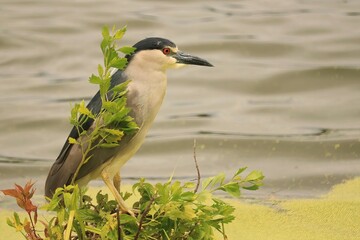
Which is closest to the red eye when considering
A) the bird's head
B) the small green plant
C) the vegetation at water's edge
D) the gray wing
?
the bird's head

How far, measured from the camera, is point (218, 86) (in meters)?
6.51

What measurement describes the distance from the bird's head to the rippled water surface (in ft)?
5.03

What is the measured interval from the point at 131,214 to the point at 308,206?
176 centimetres

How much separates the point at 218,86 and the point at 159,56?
3453mm

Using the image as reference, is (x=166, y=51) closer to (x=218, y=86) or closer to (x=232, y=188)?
(x=232, y=188)

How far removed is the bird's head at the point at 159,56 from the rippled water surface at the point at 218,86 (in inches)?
60.4

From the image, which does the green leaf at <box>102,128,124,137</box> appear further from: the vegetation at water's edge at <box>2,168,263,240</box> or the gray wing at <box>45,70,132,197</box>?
the gray wing at <box>45,70,132,197</box>

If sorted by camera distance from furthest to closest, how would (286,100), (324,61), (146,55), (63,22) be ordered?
(63,22) → (324,61) → (286,100) → (146,55)

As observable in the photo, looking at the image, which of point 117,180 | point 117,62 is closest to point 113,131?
point 117,62

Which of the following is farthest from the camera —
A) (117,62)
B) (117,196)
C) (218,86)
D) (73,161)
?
(218,86)

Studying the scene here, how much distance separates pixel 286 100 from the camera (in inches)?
240

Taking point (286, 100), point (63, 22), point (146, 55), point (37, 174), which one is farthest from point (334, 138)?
point (63, 22)

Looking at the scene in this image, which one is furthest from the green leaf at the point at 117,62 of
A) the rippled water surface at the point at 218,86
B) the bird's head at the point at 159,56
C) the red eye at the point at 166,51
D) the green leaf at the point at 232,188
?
the rippled water surface at the point at 218,86

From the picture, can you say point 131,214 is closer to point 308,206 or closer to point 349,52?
point 308,206
